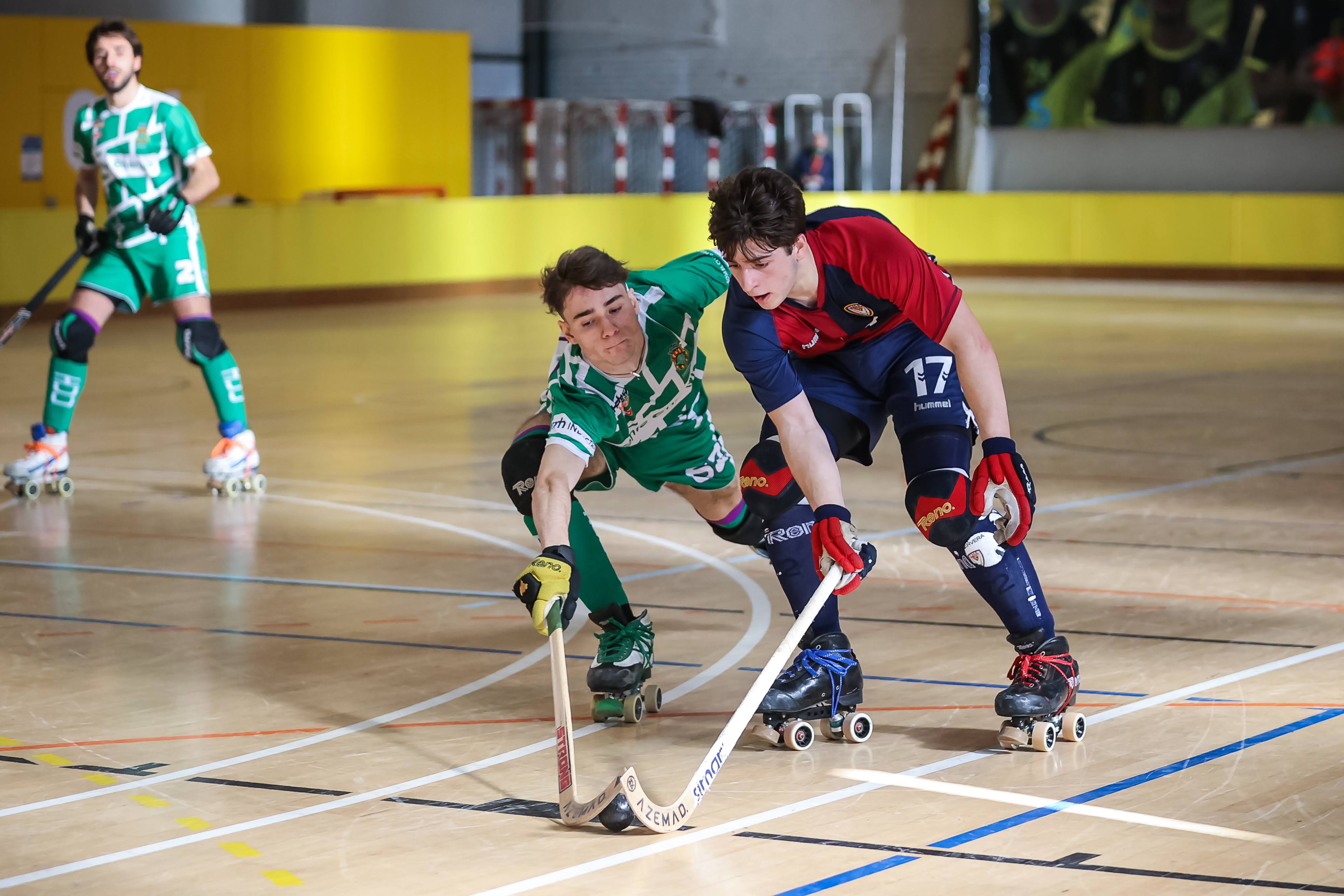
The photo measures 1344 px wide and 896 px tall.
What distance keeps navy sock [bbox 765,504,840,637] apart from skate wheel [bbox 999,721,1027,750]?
537 mm

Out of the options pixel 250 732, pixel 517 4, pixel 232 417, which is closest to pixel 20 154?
pixel 517 4

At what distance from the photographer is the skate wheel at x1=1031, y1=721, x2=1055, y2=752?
14.5ft

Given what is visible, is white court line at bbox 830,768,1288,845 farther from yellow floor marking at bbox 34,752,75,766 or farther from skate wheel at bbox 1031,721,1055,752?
yellow floor marking at bbox 34,752,75,766

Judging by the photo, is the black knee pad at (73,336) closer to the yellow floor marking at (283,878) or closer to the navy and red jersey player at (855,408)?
the navy and red jersey player at (855,408)

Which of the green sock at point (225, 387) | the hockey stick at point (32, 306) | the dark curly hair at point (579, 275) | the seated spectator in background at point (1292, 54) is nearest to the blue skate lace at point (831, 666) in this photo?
the dark curly hair at point (579, 275)

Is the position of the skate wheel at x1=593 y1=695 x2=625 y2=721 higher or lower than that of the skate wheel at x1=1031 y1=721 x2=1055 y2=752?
lower

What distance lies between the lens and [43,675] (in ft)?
17.2

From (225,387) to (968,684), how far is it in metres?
4.58

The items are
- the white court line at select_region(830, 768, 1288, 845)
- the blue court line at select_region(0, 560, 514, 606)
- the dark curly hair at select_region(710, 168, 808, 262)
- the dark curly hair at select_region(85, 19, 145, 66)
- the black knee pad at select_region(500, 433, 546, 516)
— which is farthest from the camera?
the dark curly hair at select_region(85, 19, 145, 66)

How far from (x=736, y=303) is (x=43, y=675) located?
2.20m

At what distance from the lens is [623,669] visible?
15.9 ft

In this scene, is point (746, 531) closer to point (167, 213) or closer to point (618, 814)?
point (618, 814)

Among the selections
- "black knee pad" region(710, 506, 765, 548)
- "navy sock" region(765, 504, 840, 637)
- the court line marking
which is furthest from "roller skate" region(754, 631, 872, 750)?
"black knee pad" region(710, 506, 765, 548)

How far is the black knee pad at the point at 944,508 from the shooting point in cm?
449
